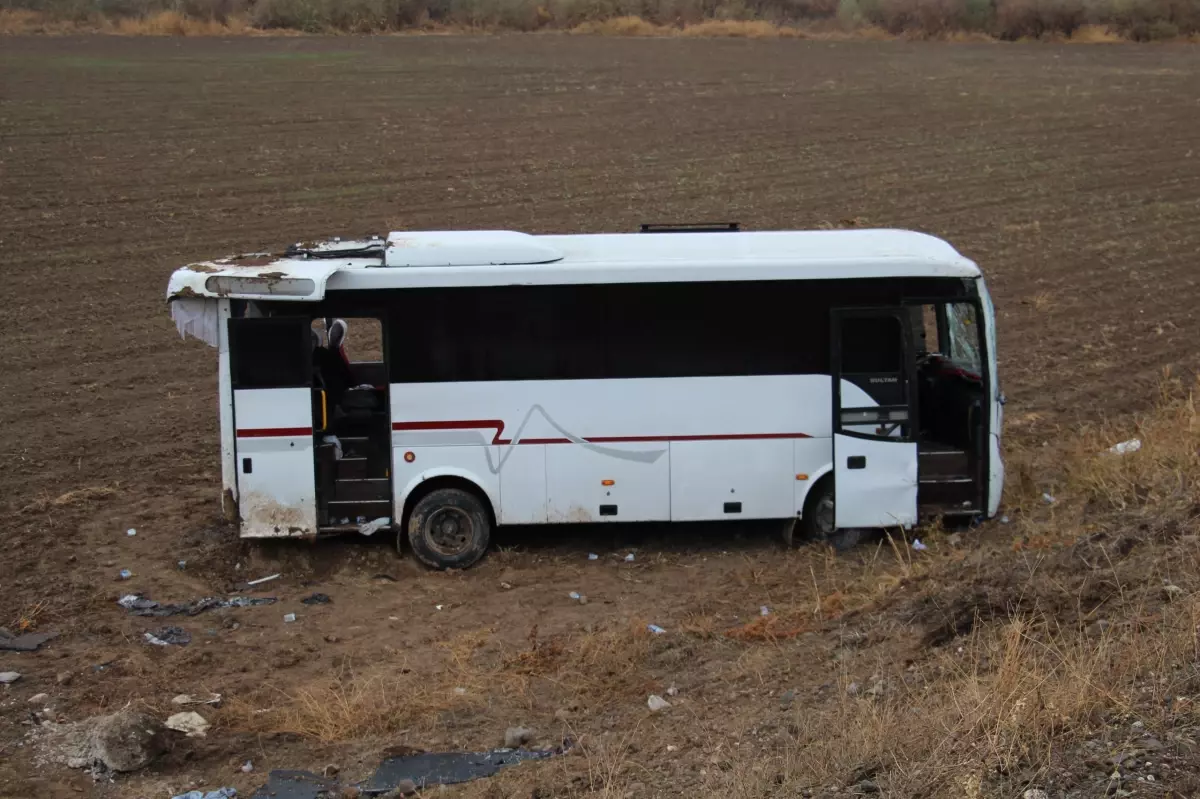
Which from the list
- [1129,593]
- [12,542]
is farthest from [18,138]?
[1129,593]

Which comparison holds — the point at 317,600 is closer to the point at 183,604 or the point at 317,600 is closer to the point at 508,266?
the point at 183,604

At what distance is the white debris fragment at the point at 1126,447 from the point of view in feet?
42.7

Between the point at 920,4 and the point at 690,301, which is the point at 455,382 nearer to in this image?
the point at 690,301

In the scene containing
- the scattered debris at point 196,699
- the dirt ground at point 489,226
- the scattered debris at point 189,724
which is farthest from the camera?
the scattered debris at point 196,699

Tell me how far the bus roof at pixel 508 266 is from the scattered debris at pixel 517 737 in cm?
453

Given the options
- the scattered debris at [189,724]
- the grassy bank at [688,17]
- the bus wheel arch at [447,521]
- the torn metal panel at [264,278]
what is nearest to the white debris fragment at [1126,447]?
the bus wheel arch at [447,521]

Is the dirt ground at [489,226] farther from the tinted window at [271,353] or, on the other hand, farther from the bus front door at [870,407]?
the tinted window at [271,353]

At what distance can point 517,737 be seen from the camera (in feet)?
25.6

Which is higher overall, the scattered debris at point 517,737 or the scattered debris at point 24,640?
the scattered debris at point 517,737

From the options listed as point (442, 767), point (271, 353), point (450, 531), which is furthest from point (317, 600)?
point (442, 767)

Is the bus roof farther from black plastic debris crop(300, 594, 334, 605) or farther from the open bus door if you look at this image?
black plastic debris crop(300, 594, 334, 605)

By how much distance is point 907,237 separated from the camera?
1242 centimetres

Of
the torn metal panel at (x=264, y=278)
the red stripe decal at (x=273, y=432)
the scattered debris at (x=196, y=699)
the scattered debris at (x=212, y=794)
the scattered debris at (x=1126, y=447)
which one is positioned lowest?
the scattered debris at (x=196, y=699)

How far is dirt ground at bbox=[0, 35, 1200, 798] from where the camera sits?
8.54m
